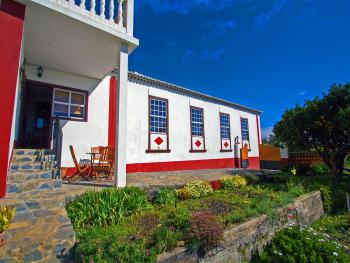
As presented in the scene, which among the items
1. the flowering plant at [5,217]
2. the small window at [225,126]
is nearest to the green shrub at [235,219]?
the flowering plant at [5,217]

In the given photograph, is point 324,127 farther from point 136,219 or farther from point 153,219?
point 136,219

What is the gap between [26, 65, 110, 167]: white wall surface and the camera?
7300 mm

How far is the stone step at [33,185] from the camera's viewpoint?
160 inches

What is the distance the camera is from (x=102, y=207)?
3732 millimetres

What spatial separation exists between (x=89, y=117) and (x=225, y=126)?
9.30 m

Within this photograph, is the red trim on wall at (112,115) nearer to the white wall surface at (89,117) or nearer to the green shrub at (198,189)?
the white wall surface at (89,117)

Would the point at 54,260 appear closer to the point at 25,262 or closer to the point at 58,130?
the point at 25,262

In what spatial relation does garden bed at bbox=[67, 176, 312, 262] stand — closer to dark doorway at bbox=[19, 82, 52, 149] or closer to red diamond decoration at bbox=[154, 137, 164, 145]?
red diamond decoration at bbox=[154, 137, 164, 145]

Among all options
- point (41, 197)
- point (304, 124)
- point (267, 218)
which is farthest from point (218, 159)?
point (41, 197)

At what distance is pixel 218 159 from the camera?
13.1 meters

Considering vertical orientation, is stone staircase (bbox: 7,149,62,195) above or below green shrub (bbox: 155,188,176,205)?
above

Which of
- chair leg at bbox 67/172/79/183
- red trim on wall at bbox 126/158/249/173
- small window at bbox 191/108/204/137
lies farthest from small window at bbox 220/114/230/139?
chair leg at bbox 67/172/79/183

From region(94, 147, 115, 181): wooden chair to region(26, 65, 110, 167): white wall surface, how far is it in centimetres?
160

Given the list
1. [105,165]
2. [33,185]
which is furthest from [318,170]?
[33,185]
